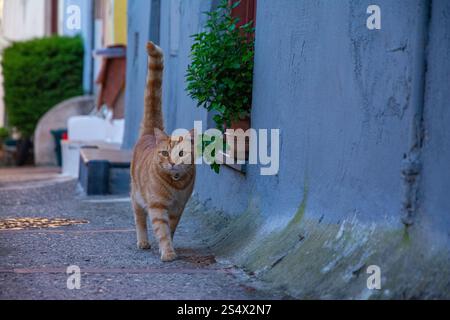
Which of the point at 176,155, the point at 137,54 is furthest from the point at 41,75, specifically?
the point at 176,155

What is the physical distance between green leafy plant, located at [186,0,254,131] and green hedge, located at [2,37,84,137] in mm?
12908

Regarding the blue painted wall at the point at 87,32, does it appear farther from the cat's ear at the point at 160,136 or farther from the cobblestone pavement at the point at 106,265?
the cat's ear at the point at 160,136

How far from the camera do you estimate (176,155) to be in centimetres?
609

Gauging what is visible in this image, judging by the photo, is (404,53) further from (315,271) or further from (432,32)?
(315,271)

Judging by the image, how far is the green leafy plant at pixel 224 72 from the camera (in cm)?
682

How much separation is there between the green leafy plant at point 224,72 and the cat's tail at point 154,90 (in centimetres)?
26

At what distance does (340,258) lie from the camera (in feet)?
15.9

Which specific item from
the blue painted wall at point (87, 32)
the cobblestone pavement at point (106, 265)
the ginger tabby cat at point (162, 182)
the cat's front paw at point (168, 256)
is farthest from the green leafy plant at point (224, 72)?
the blue painted wall at point (87, 32)

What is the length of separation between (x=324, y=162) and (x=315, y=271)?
0.84 metres

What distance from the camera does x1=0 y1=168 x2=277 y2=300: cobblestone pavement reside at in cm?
495

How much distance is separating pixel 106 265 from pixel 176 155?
88 cm

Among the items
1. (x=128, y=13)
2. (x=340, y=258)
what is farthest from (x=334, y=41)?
(x=128, y=13)

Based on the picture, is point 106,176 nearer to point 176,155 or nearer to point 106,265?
point 176,155

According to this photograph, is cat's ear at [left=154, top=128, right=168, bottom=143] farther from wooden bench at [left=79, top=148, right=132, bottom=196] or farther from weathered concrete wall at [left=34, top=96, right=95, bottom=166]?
weathered concrete wall at [left=34, top=96, right=95, bottom=166]
